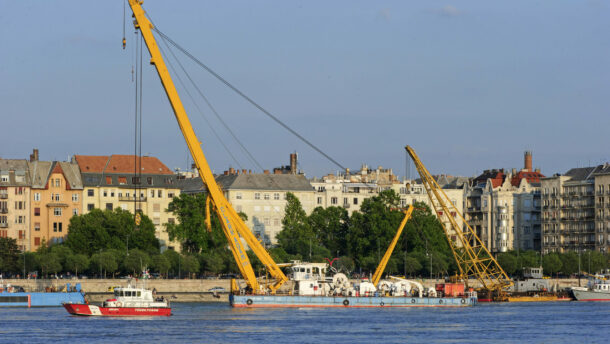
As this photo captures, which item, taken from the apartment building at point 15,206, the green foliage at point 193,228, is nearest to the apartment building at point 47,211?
the apartment building at point 15,206

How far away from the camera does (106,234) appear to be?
591 feet

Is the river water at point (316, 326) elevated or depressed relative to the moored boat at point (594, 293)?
depressed

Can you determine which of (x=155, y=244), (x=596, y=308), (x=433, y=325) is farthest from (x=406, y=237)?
(x=433, y=325)

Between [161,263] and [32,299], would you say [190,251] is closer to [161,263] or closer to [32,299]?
[161,263]

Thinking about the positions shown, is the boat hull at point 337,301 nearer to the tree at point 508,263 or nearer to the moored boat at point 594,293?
the moored boat at point 594,293

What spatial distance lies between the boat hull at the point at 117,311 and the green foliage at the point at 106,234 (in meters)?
60.2

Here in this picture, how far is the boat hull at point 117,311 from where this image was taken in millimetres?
113562

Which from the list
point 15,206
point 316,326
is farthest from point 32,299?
point 15,206

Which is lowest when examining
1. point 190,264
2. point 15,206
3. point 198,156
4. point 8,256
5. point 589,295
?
point 589,295

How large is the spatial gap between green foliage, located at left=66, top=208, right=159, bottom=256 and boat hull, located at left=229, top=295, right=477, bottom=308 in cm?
5237

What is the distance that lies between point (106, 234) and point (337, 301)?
5668 centimetres

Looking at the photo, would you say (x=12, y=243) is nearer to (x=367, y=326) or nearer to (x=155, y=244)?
(x=155, y=244)

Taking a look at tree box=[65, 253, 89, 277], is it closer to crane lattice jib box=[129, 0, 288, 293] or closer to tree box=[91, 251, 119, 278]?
tree box=[91, 251, 119, 278]

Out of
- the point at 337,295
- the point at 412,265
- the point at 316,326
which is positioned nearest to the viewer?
the point at 316,326
